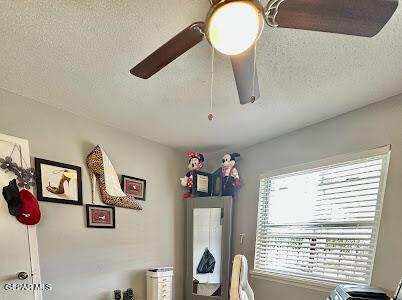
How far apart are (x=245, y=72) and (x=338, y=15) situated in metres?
0.50

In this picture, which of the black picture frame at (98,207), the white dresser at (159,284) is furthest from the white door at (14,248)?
the white dresser at (159,284)

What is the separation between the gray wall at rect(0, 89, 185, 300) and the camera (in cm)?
226

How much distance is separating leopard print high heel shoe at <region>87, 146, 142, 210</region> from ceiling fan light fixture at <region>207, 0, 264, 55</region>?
189 cm

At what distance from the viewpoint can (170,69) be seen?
1832 mm

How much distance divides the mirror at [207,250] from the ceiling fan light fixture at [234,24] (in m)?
2.48

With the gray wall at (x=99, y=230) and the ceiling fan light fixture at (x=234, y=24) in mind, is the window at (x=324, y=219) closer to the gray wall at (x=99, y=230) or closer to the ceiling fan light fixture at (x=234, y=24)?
the gray wall at (x=99, y=230)

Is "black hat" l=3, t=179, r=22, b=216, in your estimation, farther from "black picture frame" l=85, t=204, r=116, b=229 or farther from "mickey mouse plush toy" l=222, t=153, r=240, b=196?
"mickey mouse plush toy" l=222, t=153, r=240, b=196

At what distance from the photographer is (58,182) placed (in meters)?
2.36

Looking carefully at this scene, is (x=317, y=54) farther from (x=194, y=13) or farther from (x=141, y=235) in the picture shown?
(x=141, y=235)

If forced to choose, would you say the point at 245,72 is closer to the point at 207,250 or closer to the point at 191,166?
the point at 191,166

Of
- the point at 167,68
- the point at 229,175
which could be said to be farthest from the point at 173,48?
the point at 229,175

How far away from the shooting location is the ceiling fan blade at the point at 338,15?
97 cm

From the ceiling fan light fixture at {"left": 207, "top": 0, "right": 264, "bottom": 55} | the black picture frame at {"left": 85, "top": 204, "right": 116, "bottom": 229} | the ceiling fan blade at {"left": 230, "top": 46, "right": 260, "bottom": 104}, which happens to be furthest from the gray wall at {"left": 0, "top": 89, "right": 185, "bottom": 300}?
the ceiling fan light fixture at {"left": 207, "top": 0, "right": 264, "bottom": 55}

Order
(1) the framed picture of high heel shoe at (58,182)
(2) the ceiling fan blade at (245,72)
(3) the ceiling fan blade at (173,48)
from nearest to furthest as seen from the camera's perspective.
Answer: (3) the ceiling fan blade at (173,48), (2) the ceiling fan blade at (245,72), (1) the framed picture of high heel shoe at (58,182)
